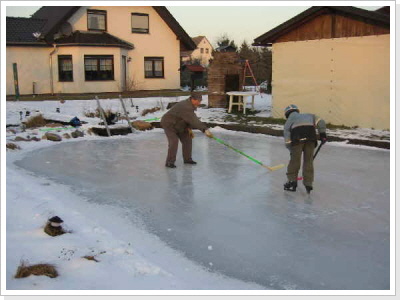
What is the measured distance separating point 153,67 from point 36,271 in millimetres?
26302

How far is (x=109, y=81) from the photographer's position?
26438 millimetres

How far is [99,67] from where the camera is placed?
2616 cm

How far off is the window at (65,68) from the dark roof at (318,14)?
44.9ft

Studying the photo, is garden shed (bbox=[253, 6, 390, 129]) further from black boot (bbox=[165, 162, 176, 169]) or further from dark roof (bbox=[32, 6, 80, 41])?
dark roof (bbox=[32, 6, 80, 41])

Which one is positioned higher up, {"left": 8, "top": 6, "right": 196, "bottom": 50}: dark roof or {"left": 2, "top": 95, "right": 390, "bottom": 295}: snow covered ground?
{"left": 8, "top": 6, "right": 196, "bottom": 50}: dark roof

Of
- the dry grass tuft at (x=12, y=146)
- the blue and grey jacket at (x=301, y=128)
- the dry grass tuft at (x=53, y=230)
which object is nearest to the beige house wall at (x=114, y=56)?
the dry grass tuft at (x=12, y=146)

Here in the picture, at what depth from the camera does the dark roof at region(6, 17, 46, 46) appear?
80.7ft

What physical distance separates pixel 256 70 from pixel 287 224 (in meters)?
29.5

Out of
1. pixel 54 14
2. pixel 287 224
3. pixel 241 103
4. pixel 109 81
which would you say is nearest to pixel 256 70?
pixel 109 81

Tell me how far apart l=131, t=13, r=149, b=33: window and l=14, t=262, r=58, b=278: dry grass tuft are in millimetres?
25926

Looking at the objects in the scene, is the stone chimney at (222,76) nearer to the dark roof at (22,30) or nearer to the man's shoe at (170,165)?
the man's shoe at (170,165)

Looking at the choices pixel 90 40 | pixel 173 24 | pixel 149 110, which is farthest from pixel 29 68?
pixel 149 110

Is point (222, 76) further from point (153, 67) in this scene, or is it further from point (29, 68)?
point (29, 68)

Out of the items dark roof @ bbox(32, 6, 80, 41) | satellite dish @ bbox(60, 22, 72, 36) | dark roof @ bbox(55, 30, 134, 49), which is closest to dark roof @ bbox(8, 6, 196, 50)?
dark roof @ bbox(32, 6, 80, 41)
